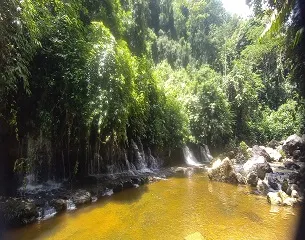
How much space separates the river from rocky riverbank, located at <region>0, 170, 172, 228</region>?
1.01 feet

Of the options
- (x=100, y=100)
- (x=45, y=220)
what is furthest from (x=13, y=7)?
(x=45, y=220)

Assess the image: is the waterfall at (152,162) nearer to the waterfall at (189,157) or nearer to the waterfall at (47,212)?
the waterfall at (189,157)

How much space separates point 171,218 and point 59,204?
3.37m

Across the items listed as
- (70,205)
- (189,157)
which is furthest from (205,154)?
(70,205)

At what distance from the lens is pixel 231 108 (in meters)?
24.8

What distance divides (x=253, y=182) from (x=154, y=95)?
7.82 metres

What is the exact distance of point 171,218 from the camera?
802 cm

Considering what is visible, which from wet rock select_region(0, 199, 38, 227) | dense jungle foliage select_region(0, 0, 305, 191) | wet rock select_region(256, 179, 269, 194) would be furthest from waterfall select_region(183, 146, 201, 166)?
wet rock select_region(0, 199, 38, 227)

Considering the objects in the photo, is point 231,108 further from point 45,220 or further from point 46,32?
point 45,220

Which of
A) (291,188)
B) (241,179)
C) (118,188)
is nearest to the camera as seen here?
(291,188)

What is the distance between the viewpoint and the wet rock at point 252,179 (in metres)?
12.1

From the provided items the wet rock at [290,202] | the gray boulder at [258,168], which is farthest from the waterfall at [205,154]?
the wet rock at [290,202]

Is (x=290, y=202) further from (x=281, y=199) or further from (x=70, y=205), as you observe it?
(x=70, y=205)

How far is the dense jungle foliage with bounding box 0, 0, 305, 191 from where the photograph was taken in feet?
27.8
